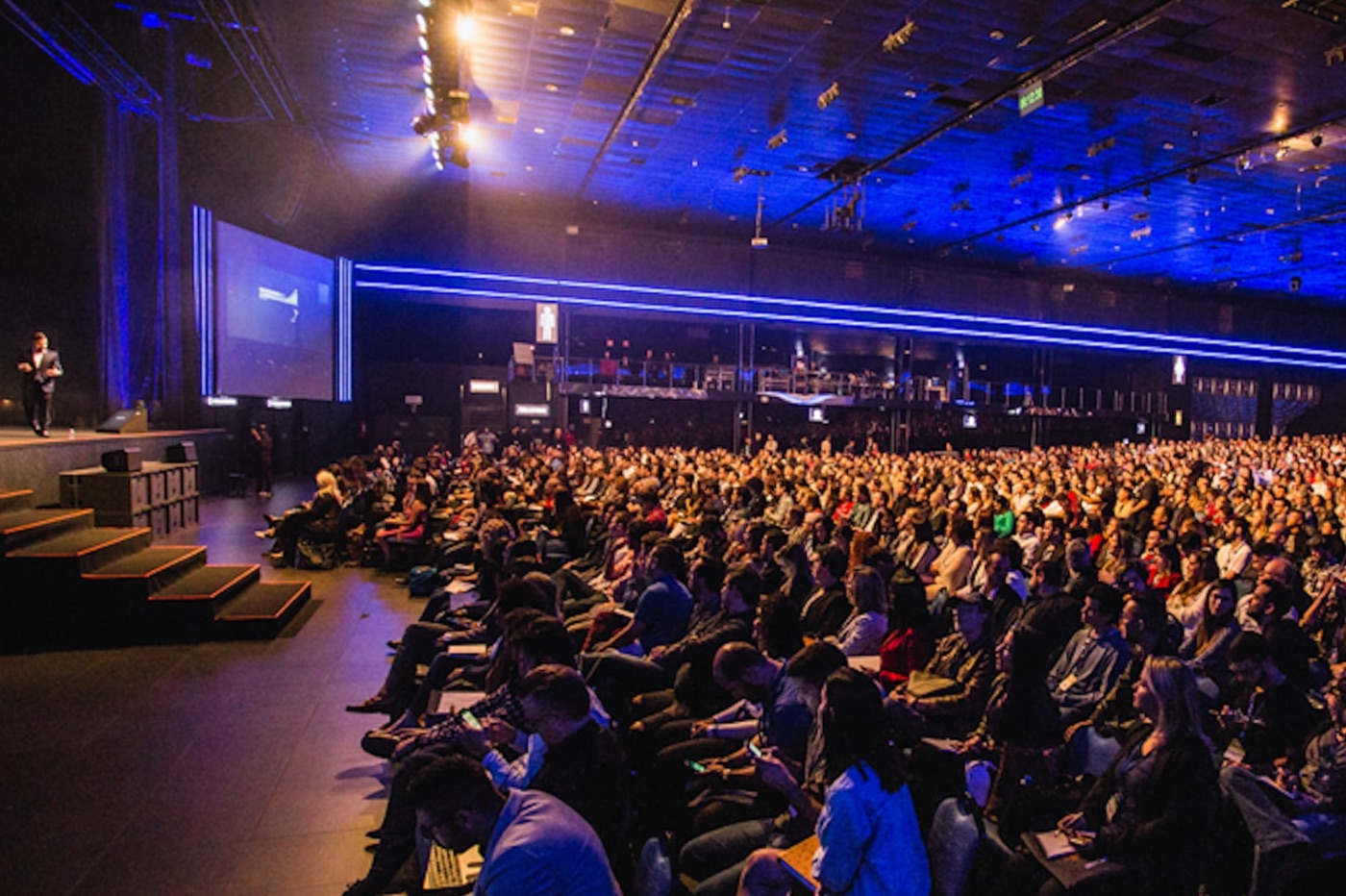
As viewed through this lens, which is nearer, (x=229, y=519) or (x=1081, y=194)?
(x=229, y=519)

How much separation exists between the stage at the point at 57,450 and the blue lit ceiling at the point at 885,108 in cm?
501

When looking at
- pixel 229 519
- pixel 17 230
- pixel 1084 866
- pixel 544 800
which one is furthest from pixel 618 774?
pixel 17 230

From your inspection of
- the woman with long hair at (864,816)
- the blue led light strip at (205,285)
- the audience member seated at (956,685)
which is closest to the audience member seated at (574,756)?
the woman with long hair at (864,816)

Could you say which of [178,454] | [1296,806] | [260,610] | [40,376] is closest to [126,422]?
[178,454]

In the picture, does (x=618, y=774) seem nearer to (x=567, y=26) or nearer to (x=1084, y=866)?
(x=1084, y=866)

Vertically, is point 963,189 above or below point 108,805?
above

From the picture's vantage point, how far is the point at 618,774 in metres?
2.43

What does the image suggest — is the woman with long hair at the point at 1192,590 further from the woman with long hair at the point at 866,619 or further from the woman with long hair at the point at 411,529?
the woman with long hair at the point at 411,529

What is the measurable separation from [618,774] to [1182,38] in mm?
9931

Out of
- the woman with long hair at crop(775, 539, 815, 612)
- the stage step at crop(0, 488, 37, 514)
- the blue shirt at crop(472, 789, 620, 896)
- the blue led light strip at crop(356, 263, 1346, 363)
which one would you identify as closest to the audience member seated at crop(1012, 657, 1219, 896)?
the blue shirt at crop(472, 789, 620, 896)

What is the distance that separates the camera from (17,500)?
6.46 meters

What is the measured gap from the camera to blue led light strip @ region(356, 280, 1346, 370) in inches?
729

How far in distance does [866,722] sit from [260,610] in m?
5.47

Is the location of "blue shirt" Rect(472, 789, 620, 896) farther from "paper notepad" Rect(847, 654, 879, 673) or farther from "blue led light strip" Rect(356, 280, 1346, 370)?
"blue led light strip" Rect(356, 280, 1346, 370)
